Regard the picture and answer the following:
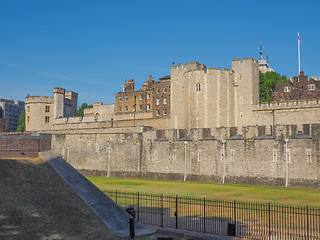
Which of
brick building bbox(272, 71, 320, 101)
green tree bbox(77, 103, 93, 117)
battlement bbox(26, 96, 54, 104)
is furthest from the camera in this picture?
green tree bbox(77, 103, 93, 117)

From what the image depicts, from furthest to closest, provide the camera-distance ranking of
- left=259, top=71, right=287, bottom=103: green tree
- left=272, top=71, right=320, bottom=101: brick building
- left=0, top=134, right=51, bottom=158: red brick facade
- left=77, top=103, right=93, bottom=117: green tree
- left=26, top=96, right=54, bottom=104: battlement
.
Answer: left=77, top=103, right=93, bottom=117: green tree < left=26, top=96, right=54, bottom=104: battlement < left=259, top=71, right=287, bottom=103: green tree < left=272, top=71, right=320, bottom=101: brick building < left=0, top=134, right=51, bottom=158: red brick facade

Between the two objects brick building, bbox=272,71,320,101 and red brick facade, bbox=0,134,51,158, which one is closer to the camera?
red brick facade, bbox=0,134,51,158

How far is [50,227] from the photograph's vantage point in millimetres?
13336

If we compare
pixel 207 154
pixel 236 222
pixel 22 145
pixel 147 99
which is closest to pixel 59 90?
pixel 147 99

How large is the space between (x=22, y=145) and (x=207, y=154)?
25.0 meters

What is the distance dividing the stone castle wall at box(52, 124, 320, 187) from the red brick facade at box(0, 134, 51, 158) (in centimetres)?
2346

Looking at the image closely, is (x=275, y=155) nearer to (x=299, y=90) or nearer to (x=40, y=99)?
(x=299, y=90)

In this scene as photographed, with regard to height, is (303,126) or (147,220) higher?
(303,126)

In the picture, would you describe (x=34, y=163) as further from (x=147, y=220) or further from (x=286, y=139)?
(x=286, y=139)

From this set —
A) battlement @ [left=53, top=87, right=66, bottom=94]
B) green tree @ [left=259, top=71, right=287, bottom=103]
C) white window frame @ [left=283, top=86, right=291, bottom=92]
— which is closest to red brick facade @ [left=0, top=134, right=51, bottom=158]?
white window frame @ [left=283, top=86, right=291, bottom=92]

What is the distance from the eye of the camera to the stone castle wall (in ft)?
110

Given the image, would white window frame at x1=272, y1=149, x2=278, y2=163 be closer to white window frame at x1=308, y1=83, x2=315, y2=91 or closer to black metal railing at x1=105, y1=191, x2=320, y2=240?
black metal railing at x1=105, y1=191, x2=320, y2=240

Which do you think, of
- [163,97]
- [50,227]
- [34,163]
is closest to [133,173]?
[163,97]

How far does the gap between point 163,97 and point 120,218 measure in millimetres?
53885
